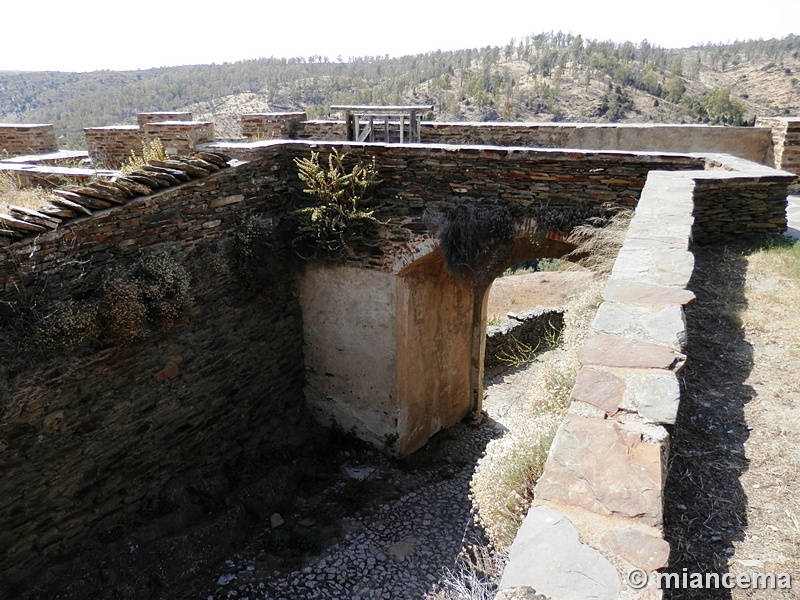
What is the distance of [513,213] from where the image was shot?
6.03 meters

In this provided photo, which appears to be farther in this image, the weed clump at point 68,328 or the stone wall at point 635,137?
the stone wall at point 635,137

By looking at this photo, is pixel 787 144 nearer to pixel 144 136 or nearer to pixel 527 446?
pixel 527 446

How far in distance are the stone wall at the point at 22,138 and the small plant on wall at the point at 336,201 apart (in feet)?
18.9

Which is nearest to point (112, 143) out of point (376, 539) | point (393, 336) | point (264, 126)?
point (264, 126)

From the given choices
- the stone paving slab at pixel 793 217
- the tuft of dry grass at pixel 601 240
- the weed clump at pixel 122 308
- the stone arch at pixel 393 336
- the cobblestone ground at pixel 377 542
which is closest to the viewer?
the tuft of dry grass at pixel 601 240

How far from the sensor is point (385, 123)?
10.2 meters

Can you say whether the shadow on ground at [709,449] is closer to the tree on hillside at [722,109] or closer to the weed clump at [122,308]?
the weed clump at [122,308]

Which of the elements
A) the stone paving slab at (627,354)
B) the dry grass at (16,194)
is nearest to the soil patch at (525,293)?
the dry grass at (16,194)

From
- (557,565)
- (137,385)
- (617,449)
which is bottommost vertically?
(137,385)

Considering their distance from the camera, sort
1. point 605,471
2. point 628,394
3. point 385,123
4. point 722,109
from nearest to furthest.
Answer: point 605,471, point 628,394, point 385,123, point 722,109

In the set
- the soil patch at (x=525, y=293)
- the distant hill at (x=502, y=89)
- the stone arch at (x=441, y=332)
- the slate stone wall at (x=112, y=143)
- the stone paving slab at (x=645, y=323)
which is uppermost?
the distant hill at (x=502, y=89)

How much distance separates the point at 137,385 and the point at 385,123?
6524 millimetres

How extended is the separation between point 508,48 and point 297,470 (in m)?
43.4

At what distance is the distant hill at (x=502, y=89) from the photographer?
2730cm
